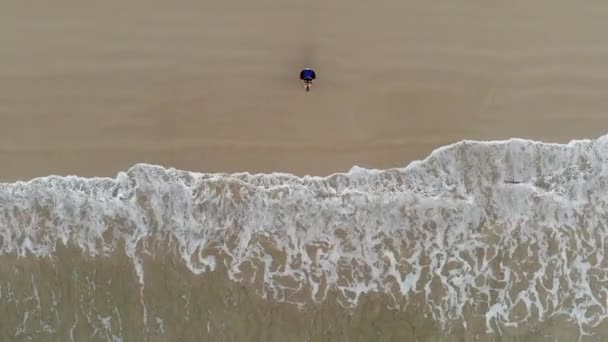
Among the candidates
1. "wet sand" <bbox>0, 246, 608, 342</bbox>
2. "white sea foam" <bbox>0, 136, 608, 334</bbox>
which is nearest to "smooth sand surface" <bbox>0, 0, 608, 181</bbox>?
Result: "white sea foam" <bbox>0, 136, 608, 334</bbox>

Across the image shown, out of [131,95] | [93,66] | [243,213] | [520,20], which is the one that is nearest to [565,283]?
[520,20]

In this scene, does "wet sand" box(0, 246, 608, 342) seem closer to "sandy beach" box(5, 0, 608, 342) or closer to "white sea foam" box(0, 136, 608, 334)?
"sandy beach" box(5, 0, 608, 342)

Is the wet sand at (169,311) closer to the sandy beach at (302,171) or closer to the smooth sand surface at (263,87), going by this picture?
the sandy beach at (302,171)

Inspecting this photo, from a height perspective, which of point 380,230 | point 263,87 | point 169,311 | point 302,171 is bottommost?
point 169,311

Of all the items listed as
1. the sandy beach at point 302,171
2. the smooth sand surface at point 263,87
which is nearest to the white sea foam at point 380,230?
the sandy beach at point 302,171

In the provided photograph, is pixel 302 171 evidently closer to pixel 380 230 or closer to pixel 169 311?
pixel 380 230

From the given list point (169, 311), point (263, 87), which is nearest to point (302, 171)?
point (263, 87)
